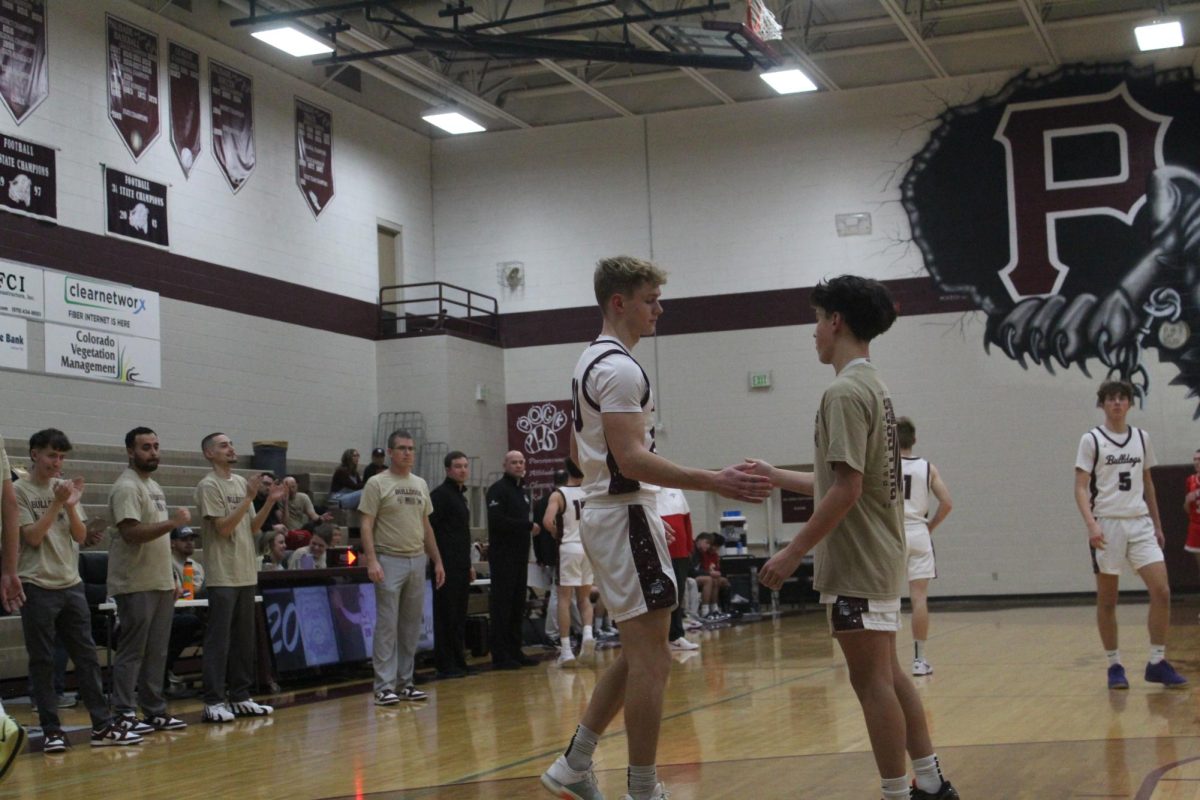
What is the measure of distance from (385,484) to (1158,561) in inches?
199

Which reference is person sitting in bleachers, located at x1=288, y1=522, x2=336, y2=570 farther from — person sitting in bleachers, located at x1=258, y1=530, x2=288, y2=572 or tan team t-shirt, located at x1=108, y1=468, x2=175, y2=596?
tan team t-shirt, located at x1=108, y1=468, x2=175, y2=596

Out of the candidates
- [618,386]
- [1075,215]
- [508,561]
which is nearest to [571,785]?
[618,386]

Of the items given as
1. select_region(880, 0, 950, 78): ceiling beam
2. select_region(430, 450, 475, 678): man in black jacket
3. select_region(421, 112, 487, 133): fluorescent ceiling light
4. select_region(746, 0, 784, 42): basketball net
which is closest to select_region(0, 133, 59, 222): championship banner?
select_region(421, 112, 487, 133): fluorescent ceiling light

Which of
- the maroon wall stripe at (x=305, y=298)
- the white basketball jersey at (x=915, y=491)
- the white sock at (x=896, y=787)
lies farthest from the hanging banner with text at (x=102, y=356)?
the white sock at (x=896, y=787)

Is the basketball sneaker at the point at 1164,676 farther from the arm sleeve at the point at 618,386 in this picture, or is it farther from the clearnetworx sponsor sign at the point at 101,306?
the clearnetworx sponsor sign at the point at 101,306

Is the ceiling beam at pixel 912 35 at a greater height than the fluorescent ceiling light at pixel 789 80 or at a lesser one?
greater

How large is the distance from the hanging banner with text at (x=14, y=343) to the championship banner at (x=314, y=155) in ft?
17.9

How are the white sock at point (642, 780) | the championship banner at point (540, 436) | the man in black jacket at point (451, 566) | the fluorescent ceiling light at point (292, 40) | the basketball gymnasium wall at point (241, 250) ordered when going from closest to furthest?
the white sock at point (642, 780) → the man in black jacket at point (451, 566) → the basketball gymnasium wall at point (241, 250) → the fluorescent ceiling light at point (292, 40) → the championship banner at point (540, 436)

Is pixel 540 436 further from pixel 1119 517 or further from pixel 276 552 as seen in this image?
pixel 1119 517

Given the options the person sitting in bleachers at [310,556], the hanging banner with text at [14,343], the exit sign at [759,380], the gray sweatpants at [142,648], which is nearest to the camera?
the gray sweatpants at [142,648]

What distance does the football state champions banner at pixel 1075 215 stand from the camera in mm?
18859

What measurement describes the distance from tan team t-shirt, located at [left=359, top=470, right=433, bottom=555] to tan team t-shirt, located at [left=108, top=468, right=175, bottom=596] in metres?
1.57

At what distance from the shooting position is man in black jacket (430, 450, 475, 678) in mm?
11242

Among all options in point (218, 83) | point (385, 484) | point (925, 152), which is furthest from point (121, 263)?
point (925, 152)
